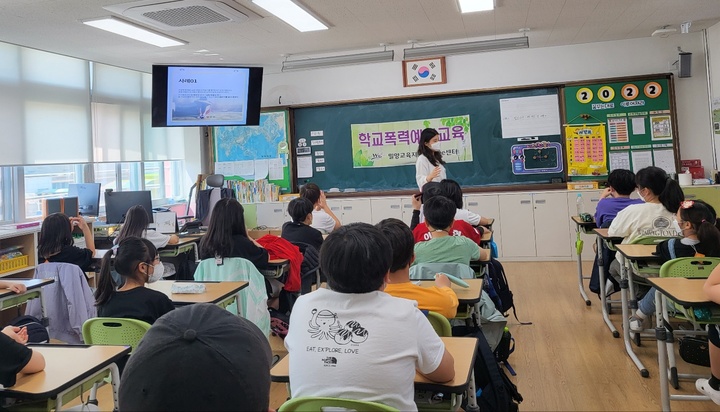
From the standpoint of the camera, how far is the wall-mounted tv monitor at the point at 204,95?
5688 mm

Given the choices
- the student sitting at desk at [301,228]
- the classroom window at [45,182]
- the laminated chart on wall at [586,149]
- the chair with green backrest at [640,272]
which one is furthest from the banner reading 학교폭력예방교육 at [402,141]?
the chair with green backrest at [640,272]

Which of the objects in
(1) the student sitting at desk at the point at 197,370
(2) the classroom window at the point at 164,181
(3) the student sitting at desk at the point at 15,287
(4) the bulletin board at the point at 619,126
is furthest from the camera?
(2) the classroom window at the point at 164,181

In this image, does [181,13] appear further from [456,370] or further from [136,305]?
[456,370]

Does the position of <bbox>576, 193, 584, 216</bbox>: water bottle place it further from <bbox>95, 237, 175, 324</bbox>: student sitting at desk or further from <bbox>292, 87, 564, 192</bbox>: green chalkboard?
<bbox>95, 237, 175, 324</bbox>: student sitting at desk

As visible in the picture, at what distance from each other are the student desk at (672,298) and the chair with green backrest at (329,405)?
1.62 metres

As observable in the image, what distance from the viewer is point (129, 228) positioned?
4508 mm

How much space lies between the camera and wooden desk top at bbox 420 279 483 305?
2421 mm

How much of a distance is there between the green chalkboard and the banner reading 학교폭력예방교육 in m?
0.04

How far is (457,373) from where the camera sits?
169 centimetres

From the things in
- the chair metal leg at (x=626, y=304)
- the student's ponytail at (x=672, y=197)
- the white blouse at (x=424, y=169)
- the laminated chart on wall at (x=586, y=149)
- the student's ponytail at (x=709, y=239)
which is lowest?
the chair metal leg at (x=626, y=304)

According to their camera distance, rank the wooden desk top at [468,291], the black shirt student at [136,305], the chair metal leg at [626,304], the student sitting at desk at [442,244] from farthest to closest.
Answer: the chair metal leg at [626,304], the student sitting at desk at [442,244], the black shirt student at [136,305], the wooden desk top at [468,291]

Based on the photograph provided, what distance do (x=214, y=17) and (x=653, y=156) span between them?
5442mm

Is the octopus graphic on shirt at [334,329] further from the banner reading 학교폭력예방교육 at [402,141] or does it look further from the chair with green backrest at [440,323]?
the banner reading 학교폭력예방교육 at [402,141]

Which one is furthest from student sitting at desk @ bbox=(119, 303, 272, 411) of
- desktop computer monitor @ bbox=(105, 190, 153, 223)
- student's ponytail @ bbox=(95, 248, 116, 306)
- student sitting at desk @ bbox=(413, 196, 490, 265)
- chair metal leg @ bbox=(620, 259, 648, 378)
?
desktop computer monitor @ bbox=(105, 190, 153, 223)
